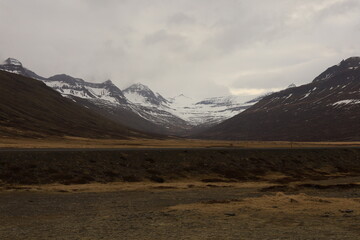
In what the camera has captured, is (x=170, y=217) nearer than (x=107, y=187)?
Yes

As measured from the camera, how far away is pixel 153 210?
28.2 m

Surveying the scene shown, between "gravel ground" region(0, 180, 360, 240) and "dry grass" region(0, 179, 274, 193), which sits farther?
"dry grass" region(0, 179, 274, 193)

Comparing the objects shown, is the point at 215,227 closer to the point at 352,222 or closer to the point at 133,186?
the point at 352,222

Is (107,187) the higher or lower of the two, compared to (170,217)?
lower

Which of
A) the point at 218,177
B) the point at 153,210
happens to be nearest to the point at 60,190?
the point at 153,210

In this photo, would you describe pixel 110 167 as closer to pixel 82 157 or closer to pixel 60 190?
pixel 82 157

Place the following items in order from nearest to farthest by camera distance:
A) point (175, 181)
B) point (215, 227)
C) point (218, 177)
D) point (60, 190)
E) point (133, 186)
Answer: point (215, 227), point (60, 190), point (133, 186), point (175, 181), point (218, 177)

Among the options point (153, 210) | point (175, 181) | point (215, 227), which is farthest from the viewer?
point (175, 181)

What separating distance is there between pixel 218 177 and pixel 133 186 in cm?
1588

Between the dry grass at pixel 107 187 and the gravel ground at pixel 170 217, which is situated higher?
the gravel ground at pixel 170 217

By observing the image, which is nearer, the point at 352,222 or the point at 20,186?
the point at 352,222

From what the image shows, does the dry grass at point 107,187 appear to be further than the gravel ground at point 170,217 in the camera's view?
Yes

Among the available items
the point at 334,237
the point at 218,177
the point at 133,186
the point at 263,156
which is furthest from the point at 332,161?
the point at 334,237

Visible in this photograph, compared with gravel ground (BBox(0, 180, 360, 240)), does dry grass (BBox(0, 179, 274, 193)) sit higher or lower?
lower
